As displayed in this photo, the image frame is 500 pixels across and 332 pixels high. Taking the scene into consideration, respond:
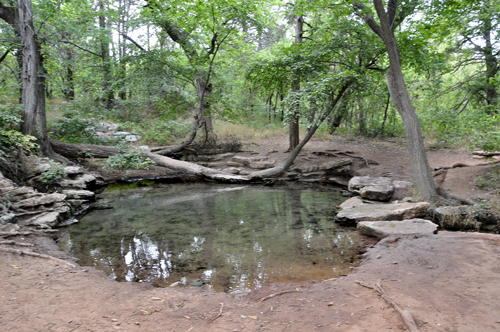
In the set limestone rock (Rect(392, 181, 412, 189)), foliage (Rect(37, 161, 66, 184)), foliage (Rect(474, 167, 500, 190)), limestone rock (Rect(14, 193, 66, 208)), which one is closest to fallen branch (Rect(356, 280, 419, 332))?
foliage (Rect(474, 167, 500, 190))

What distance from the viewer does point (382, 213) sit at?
6.65 metres

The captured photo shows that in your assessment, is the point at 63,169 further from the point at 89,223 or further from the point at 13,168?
the point at 89,223

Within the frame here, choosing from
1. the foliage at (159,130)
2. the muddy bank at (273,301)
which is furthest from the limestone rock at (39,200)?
the foliage at (159,130)

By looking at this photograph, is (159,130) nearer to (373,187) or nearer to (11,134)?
(11,134)

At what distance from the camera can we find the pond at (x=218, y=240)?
4707 mm

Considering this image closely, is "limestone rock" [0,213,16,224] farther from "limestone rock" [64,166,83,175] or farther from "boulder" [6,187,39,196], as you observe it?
"limestone rock" [64,166,83,175]

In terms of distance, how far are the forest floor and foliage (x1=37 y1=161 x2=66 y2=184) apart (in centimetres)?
505

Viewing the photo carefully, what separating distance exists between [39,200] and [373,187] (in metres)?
9.11

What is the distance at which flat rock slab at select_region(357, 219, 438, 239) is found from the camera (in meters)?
5.51

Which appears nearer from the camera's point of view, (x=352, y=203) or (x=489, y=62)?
(x=352, y=203)

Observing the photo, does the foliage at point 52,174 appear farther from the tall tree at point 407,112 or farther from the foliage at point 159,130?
the tall tree at point 407,112

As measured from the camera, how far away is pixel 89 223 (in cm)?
724

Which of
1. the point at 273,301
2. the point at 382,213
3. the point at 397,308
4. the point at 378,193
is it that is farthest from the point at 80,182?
the point at 397,308

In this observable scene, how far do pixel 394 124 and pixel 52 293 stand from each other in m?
16.7
